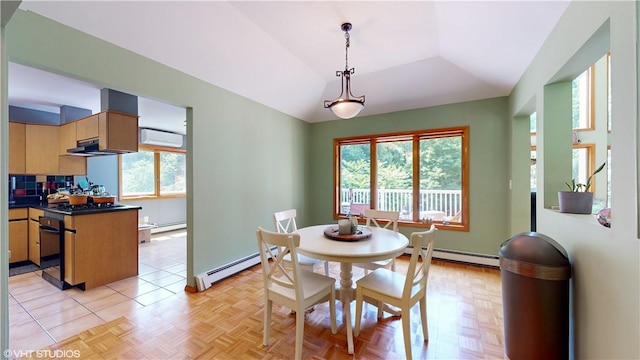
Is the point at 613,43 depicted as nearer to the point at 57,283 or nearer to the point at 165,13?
the point at 165,13

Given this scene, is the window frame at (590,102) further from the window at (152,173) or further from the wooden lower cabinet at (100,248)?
the window at (152,173)

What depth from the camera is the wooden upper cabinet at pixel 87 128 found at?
3.29m

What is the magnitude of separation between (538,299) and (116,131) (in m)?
4.52

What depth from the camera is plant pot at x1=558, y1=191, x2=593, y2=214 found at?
1744mm

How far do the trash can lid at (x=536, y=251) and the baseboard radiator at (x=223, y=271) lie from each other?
9.65 ft

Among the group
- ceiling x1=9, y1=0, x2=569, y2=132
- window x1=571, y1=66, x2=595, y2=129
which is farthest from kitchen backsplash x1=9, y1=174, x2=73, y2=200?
window x1=571, y1=66, x2=595, y2=129

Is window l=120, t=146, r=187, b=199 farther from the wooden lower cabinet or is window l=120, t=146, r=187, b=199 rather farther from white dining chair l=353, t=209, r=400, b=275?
white dining chair l=353, t=209, r=400, b=275

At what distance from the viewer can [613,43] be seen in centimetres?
127

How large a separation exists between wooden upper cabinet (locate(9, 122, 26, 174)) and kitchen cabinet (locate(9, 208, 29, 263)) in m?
0.62

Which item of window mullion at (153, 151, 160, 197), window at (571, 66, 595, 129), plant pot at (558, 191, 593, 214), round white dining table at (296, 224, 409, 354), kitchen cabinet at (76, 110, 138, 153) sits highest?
window at (571, 66, 595, 129)

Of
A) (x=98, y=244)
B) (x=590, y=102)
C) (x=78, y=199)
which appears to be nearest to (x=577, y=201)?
(x=590, y=102)

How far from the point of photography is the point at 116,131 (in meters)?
3.21

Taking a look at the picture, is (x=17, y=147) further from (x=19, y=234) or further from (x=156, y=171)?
(x=156, y=171)

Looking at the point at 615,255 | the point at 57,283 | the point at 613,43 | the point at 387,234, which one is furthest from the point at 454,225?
the point at 57,283
